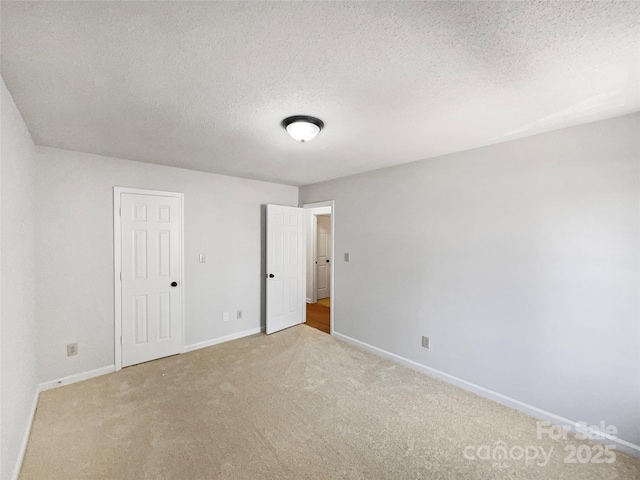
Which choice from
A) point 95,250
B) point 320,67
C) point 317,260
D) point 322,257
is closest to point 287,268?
point 317,260

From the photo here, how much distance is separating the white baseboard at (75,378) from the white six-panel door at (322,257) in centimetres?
425

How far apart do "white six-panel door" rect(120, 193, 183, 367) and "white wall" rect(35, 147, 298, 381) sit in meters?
0.13

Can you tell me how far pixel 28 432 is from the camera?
2064 mm

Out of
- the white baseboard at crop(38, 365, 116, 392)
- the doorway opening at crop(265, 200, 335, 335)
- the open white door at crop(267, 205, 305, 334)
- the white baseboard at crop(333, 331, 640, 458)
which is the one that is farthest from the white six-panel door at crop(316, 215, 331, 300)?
the white baseboard at crop(38, 365, 116, 392)

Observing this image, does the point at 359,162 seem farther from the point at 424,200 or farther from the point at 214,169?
the point at 214,169

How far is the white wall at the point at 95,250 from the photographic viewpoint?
8.86 feet

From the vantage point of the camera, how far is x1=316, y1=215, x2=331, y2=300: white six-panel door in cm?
663

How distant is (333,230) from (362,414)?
2.47 meters

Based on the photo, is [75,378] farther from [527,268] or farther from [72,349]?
[527,268]

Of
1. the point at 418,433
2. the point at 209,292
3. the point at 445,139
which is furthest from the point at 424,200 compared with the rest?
the point at 209,292

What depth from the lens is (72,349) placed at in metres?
2.82

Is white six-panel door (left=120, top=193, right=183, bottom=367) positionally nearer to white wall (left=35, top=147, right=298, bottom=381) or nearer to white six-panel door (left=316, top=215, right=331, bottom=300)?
white wall (left=35, top=147, right=298, bottom=381)

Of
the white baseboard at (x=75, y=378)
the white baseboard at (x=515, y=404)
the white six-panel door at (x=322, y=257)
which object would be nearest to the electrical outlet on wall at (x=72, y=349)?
the white baseboard at (x=75, y=378)

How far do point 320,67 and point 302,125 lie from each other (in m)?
0.59
